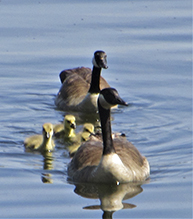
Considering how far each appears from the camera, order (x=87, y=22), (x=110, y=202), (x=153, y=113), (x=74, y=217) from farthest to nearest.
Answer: (x=87, y=22) < (x=153, y=113) < (x=110, y=202) < (x=74, y=217)

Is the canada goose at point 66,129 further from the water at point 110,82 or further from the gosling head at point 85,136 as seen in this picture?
the water at point 110,82

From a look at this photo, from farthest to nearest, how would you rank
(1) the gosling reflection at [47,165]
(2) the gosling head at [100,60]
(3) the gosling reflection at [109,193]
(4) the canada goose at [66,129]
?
(2) the gosling head at [100,60]
(4) the canada goose at [66,129]
(1) the gosling reflection at [47,165]
(3) the gosling reflection at [109,193]

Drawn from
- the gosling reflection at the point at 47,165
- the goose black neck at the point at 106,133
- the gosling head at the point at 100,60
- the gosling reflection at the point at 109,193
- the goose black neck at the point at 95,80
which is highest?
the gosling head at the point at 100,60

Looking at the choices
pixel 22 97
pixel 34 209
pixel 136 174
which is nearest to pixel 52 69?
pixel 22 97

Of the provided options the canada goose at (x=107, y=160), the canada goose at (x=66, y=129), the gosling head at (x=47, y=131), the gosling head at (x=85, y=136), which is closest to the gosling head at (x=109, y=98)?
the canada goose at (x=107, y=160)

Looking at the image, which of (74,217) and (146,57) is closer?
(74,217)

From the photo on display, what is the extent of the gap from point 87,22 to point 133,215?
1097 cm

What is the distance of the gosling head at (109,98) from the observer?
9.12 metres

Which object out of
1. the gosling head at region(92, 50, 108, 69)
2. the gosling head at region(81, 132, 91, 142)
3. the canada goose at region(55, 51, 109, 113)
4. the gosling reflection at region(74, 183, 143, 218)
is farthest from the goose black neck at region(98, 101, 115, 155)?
the canada goose at region(55, 51, 109, 113)

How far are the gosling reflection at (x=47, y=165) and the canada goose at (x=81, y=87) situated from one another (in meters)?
3.22

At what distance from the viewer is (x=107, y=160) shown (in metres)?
9.34

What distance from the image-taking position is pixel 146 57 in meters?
15.9

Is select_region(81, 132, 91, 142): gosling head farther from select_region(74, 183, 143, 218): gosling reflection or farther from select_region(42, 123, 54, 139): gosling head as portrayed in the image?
select_region(74, 183, 143, 218): gosling reflection

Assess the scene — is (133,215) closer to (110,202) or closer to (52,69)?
(110,202)
